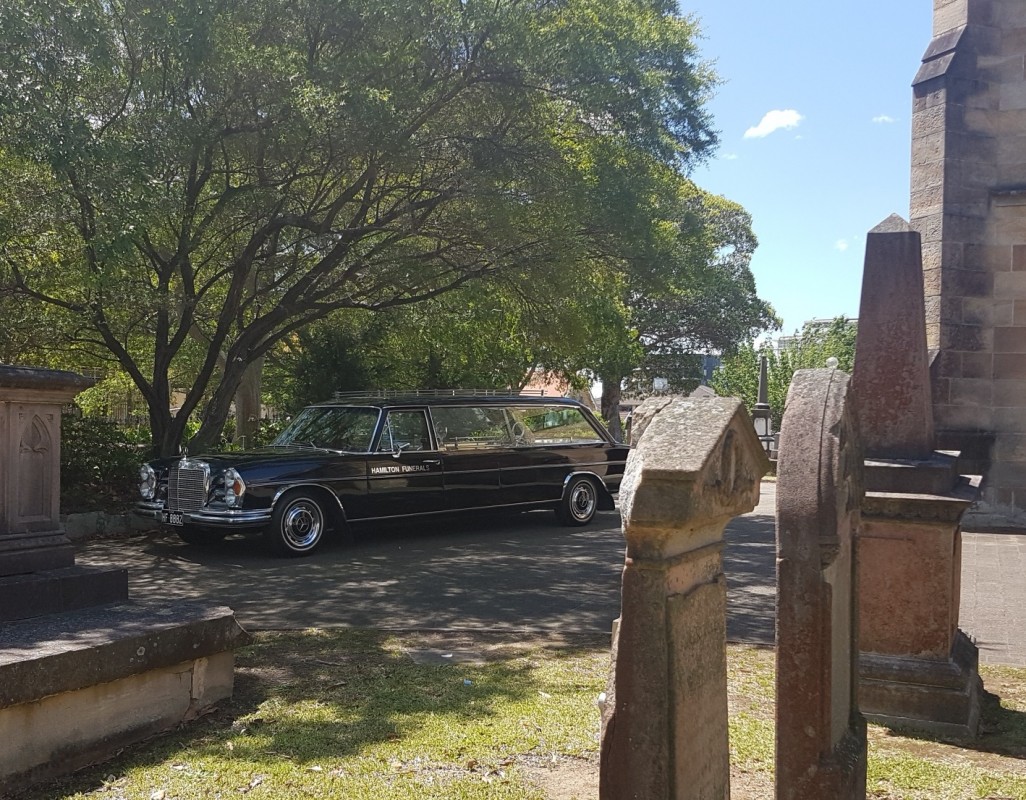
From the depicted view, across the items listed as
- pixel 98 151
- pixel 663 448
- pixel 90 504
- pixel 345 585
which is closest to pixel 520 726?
pixel 663 448

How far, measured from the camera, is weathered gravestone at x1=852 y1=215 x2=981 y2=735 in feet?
16.3

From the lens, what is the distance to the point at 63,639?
14.4ft

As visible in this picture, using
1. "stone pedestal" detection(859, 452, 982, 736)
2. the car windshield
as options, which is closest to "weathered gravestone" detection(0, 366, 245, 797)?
"stone pedestal" detection(859, 452, 982, 736)

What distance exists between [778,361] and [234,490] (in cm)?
3376

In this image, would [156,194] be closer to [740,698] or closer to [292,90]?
[292,90]

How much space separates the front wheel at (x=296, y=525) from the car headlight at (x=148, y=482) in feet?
5.49

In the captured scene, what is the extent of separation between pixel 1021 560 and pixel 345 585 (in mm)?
7196

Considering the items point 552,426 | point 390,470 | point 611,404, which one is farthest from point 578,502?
point 611,404

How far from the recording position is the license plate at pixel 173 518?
10531mm

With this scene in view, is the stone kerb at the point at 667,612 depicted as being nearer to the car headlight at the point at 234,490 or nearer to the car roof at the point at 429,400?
the car headlight at the point at 234,490

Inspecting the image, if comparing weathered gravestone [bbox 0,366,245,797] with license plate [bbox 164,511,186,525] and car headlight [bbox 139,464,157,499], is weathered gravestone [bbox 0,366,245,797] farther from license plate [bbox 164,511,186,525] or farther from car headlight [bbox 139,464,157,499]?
car headlight [bbox 139,464,157,499]

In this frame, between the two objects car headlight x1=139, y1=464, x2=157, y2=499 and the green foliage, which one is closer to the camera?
car headlight x1=139, y1=464, x2=157, y2=499

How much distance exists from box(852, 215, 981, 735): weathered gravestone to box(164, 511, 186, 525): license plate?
25.2ft

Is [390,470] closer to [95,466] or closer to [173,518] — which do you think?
[173,518]
